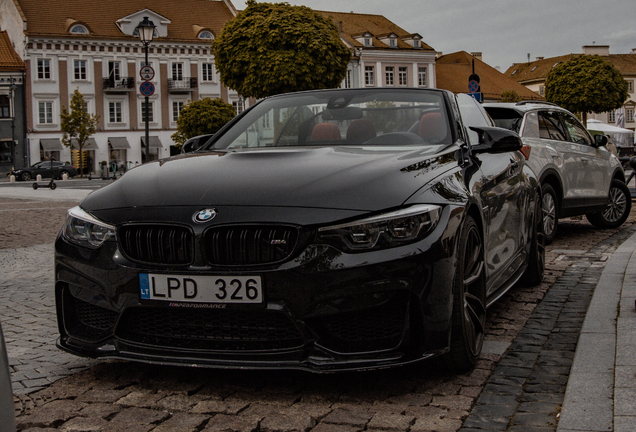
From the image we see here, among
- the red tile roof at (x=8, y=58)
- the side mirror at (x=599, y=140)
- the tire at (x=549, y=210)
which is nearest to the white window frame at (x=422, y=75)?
the red tile roof at (x=8, y=58)

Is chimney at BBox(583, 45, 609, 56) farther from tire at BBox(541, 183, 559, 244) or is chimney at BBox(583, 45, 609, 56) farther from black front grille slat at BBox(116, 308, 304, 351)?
black front grille slat at BBox(116, 308, 304, 351)

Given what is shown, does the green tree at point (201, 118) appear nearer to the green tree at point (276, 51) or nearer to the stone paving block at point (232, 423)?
the green tree at point (276, 51)

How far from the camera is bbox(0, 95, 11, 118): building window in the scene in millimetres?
56750

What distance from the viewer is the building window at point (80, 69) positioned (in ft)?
195

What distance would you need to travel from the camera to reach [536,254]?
6336 mm

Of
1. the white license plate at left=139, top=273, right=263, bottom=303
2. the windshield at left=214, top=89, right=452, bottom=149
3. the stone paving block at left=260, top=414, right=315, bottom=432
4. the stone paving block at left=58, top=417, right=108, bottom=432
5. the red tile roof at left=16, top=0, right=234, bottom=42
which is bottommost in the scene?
the stone paving block at left=260, top=414, right=315, bottom=432

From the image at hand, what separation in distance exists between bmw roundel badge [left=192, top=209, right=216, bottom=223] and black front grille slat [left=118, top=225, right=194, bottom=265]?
63 millimetres

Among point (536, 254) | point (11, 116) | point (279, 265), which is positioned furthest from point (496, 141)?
point (11, 116)

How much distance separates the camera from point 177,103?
6275cm

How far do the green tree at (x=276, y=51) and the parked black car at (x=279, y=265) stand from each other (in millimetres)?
35292

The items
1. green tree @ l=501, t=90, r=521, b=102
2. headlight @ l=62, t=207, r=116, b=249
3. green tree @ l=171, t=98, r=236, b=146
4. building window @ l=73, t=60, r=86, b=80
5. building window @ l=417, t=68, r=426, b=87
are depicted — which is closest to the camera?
headlight @ l=62, t=207, r=116, b=249

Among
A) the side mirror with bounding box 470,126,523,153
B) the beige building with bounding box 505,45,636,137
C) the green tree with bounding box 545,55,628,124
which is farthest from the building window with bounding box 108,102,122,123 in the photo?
the beige building with bounding box 505,45,636,137

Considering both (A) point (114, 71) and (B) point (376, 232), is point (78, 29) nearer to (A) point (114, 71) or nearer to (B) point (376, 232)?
(A) point (114, 71)

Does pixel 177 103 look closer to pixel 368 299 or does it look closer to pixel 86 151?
pixel 86 151
